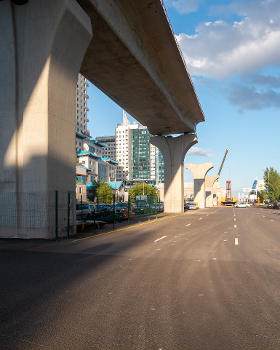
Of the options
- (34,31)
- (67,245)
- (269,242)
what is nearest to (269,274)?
(269,242)

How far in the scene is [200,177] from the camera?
74625mm

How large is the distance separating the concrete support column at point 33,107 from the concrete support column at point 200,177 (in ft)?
206

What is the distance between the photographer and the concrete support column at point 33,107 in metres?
13.1

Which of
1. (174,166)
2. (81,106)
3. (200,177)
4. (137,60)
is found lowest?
(200,177)

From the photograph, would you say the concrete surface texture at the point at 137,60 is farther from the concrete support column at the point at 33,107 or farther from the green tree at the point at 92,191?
the green tree at the point at 92,191

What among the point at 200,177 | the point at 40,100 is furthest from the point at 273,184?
the point at 40,100

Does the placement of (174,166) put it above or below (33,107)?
below

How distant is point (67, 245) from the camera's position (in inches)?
474

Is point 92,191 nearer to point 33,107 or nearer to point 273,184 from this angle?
point 273,184

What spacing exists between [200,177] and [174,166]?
3289cm

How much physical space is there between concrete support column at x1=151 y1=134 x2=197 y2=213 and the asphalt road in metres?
33.0

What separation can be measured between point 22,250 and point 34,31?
30.4ft

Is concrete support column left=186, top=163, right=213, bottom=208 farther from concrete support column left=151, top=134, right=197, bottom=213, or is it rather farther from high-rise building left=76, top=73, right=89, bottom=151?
high-rise building left=76, top=73, right=89, bottom=151

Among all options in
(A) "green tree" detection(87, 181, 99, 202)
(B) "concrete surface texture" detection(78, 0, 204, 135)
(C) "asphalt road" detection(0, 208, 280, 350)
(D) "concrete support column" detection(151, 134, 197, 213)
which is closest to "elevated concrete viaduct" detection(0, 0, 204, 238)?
(B) "concrete surface texture" detection(78, 0, 204, 135)
